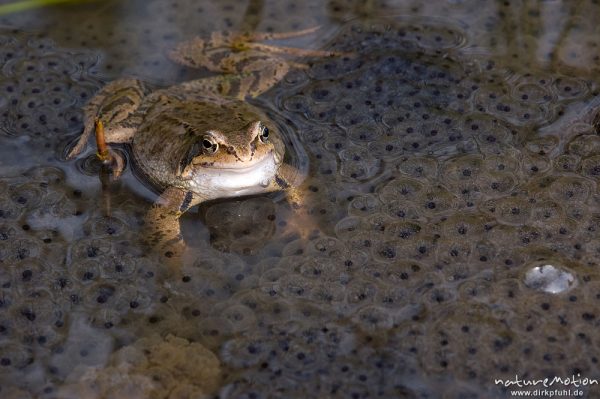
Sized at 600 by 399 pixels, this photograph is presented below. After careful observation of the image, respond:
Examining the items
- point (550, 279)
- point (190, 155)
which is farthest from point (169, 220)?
point (550, 279)

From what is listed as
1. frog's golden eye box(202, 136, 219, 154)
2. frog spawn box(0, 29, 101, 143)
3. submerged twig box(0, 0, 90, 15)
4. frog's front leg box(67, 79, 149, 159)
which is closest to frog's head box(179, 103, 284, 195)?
frog's golden eye box(202, 136, 219, 154)

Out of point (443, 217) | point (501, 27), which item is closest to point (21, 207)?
point (443, 217)

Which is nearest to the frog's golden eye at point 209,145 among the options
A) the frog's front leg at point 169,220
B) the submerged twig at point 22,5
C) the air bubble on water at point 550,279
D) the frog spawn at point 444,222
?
the frog's front leg at point 169,220

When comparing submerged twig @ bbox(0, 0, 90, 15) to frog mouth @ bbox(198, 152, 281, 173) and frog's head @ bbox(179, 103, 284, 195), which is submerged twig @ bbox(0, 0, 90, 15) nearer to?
frog's head @ bbox(179, 103, 284, 195)

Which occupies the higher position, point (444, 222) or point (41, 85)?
point (41, 85)

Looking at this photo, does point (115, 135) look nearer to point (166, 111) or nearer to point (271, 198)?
point (166, 111)

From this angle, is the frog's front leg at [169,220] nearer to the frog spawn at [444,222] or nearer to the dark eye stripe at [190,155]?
the dark eye stripe at [190,155]

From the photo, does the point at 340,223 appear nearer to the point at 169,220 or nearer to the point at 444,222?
the point at 444,222
